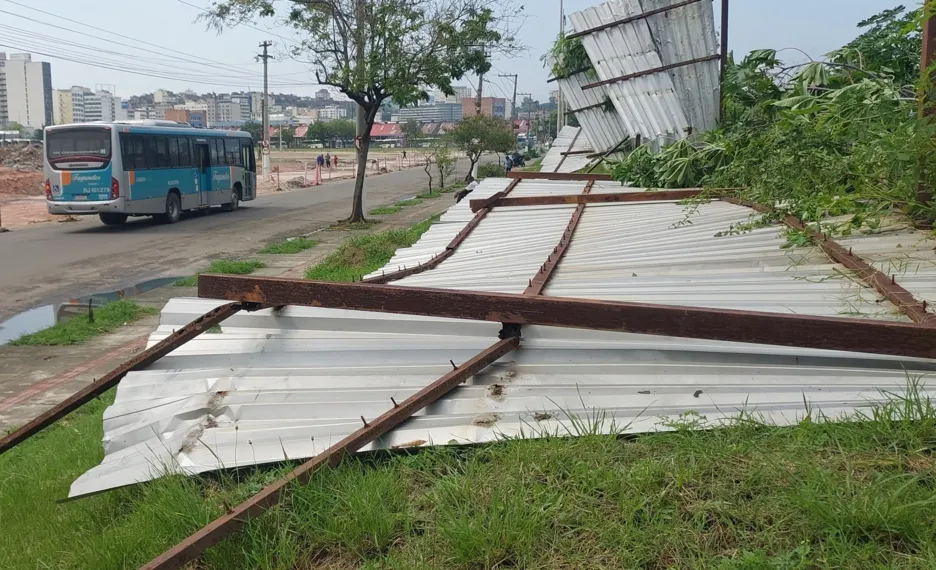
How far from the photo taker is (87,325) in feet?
33.1

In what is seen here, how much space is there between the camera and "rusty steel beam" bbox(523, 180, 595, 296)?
13.0 ft

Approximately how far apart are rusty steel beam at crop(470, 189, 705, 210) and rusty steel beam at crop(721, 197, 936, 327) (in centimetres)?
229

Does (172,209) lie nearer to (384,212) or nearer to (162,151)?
(162,151)

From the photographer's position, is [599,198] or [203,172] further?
[203,172]

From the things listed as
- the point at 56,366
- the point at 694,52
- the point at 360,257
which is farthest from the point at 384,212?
the point at 56,366

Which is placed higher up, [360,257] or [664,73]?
[664,73]

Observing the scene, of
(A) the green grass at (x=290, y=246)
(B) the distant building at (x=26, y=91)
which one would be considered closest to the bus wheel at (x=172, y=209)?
(A) the green grass at (x=290, y=246)

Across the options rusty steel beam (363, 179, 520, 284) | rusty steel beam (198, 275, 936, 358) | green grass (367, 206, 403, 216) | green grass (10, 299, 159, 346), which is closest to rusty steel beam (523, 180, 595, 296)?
rusty steel beam (198, 275, 936, 358)

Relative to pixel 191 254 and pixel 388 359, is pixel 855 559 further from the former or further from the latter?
pixel 191 254

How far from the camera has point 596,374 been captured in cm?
321

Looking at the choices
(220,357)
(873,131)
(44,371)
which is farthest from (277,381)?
(44,371)

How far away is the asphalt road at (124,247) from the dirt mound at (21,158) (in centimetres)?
2668

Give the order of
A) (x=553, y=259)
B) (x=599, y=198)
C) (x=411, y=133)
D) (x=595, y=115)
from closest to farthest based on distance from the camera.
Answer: (x=553, y=259) → (x=599, y=198) → (x=595, y=115) → (x=411, y=133)

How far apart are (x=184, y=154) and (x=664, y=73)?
17529 mm
